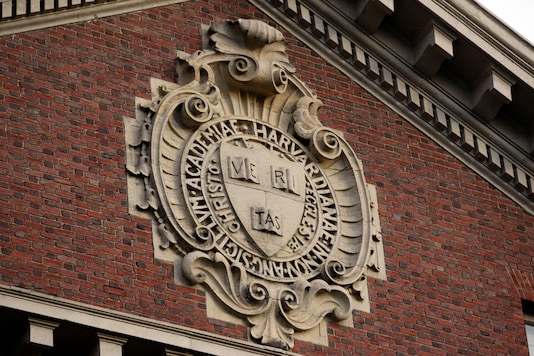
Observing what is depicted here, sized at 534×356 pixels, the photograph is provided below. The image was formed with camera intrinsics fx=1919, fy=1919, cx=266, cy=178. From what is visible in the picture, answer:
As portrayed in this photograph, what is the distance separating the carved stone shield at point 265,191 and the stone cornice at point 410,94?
1.83m

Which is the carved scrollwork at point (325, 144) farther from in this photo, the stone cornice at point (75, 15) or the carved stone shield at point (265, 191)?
the stone cornice at point (75, 15)

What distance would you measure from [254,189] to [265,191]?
13 cm

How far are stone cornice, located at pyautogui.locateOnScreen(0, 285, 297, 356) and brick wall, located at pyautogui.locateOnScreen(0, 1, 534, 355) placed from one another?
0.19 meters

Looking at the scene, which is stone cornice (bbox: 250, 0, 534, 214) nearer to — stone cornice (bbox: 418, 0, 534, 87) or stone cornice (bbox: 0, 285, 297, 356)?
stone cornice (bbox: 418, 0, 534, 87)

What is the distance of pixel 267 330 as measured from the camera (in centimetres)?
1888

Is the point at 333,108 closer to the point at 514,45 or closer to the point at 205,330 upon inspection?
the point at 514,45

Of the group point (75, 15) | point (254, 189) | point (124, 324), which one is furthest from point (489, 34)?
point (124, 324)

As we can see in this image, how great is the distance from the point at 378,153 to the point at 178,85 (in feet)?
8.23

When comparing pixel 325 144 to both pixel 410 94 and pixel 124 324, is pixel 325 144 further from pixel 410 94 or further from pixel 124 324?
pixel 124 324

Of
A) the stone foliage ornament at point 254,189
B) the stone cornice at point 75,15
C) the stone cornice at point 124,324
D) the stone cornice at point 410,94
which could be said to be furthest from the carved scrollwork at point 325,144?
the stone cornice at point 124,324

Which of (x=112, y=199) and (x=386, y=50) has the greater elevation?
(x=386, y=50)

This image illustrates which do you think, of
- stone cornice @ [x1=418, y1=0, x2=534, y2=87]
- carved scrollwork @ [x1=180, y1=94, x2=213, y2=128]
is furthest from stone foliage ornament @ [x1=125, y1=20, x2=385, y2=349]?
stone cornice @ [x1=418, y1=0, x2=534, y2=87]

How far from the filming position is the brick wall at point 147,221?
18.2 m

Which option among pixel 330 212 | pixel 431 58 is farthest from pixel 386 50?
pixel 330 212
